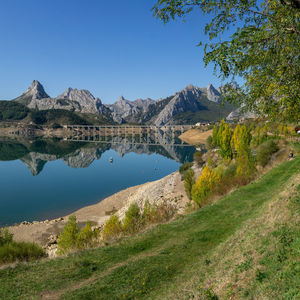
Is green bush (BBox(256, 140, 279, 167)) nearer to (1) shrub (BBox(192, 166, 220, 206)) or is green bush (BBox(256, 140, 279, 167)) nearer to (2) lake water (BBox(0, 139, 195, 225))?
(1) shrub (BBox(192, 166, 220, 206))

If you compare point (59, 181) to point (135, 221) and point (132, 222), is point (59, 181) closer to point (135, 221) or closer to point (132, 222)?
point (132, 222)

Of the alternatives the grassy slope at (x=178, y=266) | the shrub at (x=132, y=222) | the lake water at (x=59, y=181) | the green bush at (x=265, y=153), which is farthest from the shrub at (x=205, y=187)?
the lake water at (x=59, y=181)

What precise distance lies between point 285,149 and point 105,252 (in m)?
33.0

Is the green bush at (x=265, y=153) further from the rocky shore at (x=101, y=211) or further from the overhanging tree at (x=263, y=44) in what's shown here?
the overhanging tree at (x=263, y=44)

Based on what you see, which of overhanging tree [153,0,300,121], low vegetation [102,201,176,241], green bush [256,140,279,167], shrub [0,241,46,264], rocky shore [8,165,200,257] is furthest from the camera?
green bush [256,140,279,167]

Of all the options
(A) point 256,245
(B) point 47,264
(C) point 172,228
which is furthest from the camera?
(C) point 172,228

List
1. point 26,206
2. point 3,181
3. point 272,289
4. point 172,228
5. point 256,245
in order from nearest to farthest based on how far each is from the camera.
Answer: point 272,289
point 256,245
point 172,228
point 26,206
point 3,181

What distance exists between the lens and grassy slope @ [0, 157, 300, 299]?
722 cm

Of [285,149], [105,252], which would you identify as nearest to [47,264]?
[105,252]

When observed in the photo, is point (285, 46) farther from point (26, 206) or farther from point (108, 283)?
point (26, 206)

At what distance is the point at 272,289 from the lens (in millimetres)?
6074

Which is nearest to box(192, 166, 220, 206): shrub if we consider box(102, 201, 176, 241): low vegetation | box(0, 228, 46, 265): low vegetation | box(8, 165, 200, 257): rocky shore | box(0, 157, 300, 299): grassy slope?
box(8, 165, 200, 257): rocky shore

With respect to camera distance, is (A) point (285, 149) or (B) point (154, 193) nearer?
(A) point (285, 149)

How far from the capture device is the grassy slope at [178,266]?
7223mm
